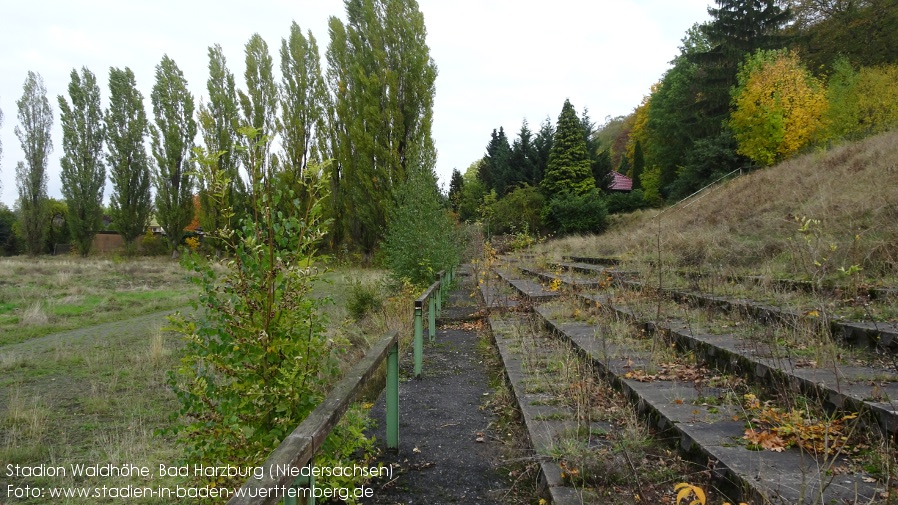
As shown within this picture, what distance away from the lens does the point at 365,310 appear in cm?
1009

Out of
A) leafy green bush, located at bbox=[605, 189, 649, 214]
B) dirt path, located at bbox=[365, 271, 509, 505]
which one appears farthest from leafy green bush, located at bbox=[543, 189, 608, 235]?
dirt path, located at bbox=[365, 271, 509, 505]

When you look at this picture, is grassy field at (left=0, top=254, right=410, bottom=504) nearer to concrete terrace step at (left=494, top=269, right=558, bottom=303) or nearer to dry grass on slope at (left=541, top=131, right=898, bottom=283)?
concrete terrace step at (left=494, top=269, right=558, bottom=303)

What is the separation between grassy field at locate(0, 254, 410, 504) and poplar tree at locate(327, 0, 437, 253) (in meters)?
6.35

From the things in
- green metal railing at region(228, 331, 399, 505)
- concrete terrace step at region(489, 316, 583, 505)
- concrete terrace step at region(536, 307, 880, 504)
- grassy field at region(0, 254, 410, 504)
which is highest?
green metal railing at region(228, 331, 399, 505)

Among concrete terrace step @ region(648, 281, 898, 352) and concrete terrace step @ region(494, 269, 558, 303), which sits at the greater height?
concrete terrace step @ region(648, 281, 898, 352)

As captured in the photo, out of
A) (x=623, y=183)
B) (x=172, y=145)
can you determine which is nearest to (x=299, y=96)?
(x=172, y=145)

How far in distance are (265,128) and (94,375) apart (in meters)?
18.7

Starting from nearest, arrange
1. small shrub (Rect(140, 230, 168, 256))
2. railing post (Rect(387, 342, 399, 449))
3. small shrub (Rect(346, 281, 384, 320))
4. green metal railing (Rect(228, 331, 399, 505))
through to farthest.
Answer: green metal railing (Rect(228, 331, 399, 505)), railing post (Rect(387, 342, 399, 449)), small shrub (Rect(346, 281, 384, 320)), small shrub (Rect(140, 230, 168, 256))

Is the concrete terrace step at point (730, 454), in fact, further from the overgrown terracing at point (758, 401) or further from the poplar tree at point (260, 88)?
the poplar tree at point (260, 88)

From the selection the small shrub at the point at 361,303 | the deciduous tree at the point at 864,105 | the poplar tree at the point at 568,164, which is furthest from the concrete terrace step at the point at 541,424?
the poplar tree at the point at 568,164

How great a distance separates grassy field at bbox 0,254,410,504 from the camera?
4.41 meters

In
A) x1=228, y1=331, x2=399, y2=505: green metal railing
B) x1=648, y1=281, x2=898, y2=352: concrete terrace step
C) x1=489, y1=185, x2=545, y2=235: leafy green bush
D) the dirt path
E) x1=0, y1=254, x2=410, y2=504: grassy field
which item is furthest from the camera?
x1=489, y1=185, x2=545, y2=235: leafy green bush

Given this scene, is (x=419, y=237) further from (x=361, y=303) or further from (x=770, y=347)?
(x=770, y=347)

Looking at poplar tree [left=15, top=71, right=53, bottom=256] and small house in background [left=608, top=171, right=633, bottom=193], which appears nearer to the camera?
poplar tree [left=15, top=71, right=53, bottom=256]
